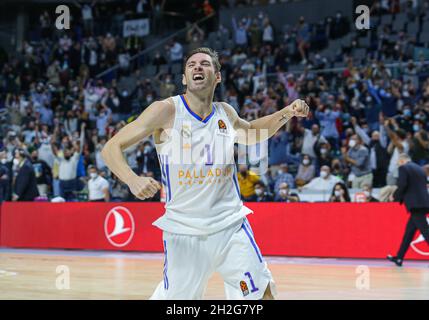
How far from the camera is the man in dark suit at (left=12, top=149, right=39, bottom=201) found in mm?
18719

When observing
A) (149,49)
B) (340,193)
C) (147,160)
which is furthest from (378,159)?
Answer: (149,49)

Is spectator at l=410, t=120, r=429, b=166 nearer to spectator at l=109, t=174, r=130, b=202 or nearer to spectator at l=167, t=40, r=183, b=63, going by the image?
spectator at l=109, t=174, r=130, b=202

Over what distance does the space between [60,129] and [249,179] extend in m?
7.62

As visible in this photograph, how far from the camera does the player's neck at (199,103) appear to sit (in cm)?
597

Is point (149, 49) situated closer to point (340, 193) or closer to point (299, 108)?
point (340, 193)

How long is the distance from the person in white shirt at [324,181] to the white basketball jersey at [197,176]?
37.1 feet

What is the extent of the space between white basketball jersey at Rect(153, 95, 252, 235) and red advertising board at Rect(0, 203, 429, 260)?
380 inches

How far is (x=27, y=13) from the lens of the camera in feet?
105

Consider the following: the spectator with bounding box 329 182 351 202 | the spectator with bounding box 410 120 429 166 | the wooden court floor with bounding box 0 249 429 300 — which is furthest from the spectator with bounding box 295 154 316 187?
the wooden court floor with bounding box 0 249 429 300

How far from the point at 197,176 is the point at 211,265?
65cm

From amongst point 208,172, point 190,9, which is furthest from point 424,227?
point 190,9

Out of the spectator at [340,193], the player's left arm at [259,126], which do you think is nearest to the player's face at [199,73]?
the player's left arm at [259,126]

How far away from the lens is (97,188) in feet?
61.5

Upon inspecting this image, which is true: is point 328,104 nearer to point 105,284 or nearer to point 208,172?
point 105,284
